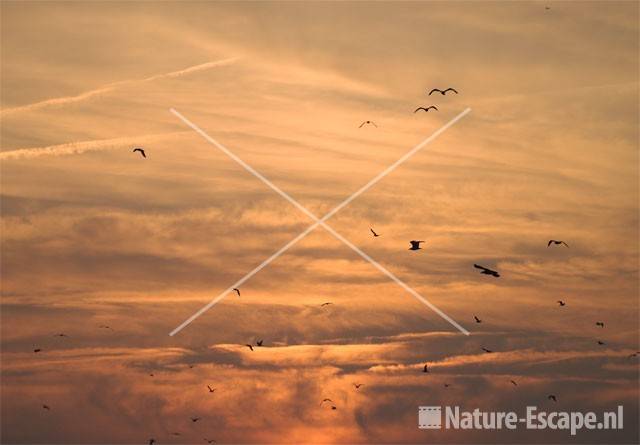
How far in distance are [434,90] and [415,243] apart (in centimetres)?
1464

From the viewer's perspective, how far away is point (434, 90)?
9794 centimetres

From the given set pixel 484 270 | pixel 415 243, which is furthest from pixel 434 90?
pixel 484 270

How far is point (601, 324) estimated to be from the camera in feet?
398

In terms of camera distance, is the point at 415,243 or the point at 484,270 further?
the point at 415,243

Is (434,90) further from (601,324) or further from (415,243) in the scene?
(601,324)

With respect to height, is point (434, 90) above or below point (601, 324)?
above

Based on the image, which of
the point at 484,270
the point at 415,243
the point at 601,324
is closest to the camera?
the point at 484,270

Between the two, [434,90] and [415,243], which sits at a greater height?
[434,90]

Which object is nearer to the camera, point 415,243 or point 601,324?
point 415,243

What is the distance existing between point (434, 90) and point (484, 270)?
23117mm

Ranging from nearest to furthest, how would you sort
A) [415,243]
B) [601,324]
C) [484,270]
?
[484,270], [415,243], [601,324]

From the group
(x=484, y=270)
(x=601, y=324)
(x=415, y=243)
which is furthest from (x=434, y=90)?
(x=601, y=324)

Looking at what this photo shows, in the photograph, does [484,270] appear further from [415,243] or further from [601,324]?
[601,324]

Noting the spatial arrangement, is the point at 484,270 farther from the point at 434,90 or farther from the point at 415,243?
the point at 434,90
